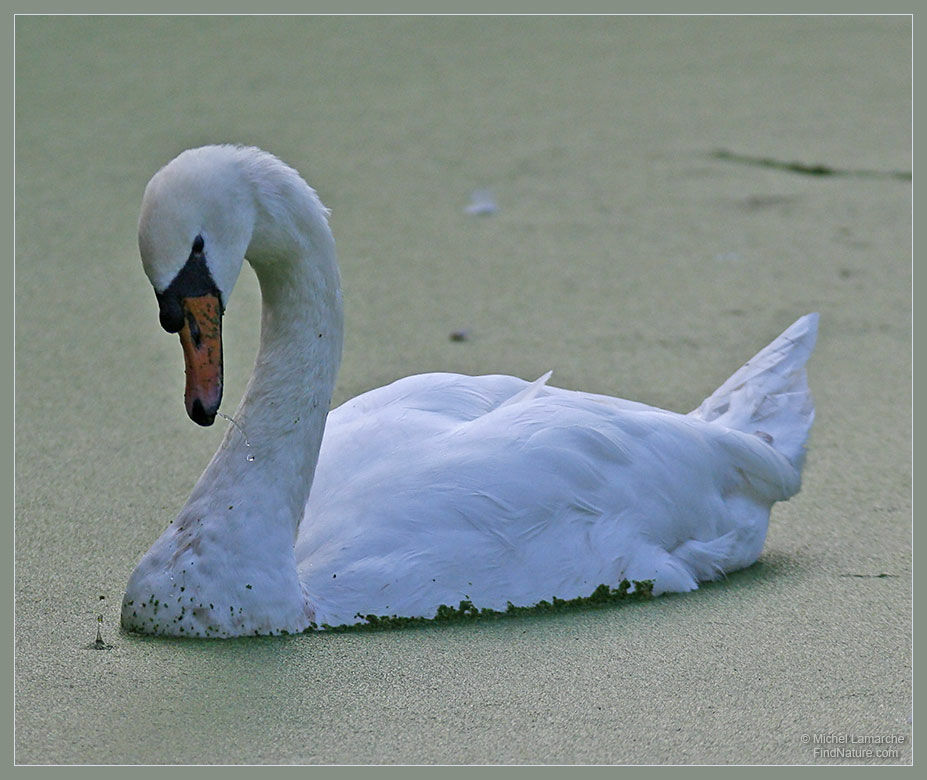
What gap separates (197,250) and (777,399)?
1425 millimetres

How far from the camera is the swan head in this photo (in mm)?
2328

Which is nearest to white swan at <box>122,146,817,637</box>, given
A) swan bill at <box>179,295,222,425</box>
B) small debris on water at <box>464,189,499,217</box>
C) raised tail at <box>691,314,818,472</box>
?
swan bill at <box>179,295,222,425</box>

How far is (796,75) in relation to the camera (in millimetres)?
7242

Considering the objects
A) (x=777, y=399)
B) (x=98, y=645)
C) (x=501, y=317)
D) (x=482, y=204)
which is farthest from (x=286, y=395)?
(x=482, y=204)

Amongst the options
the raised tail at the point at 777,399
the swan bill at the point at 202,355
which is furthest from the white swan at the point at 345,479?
the raised tail at the point at 777,399

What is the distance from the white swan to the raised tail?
0.22 m

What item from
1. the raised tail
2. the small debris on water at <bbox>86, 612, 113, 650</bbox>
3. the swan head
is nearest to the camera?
the swan head

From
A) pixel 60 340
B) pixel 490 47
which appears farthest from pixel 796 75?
pixel 60 340

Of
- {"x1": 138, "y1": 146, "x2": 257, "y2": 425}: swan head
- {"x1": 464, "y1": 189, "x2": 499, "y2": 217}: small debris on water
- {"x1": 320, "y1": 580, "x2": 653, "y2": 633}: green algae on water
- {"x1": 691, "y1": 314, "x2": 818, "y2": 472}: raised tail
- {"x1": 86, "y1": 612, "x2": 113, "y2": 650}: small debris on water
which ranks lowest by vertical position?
{"x1": 464, "y1": 189, "x2": 499, "y2": 217}: small debris on water

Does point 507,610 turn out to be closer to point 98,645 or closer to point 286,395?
point 286,395

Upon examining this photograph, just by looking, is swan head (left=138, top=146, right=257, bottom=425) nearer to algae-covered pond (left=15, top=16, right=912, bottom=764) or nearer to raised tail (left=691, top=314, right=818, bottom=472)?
algae-covered pond (left=15, top=16, right=912, bottom=764)

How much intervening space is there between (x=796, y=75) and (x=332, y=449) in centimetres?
490


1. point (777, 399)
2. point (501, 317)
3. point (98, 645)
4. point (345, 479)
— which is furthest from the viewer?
point (501, 317)

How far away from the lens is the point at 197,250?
2.38m
